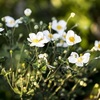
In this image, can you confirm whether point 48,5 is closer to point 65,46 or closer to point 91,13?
point 91,13

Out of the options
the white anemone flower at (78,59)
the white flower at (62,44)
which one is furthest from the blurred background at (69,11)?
the white anemone flower at (78,59)

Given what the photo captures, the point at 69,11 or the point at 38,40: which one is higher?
the point at 38,40

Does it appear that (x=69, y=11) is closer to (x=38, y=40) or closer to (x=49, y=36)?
(x=49, y=36)

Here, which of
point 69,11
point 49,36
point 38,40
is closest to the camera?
point 38,40

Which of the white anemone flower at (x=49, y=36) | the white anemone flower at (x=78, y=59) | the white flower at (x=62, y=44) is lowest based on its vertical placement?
the white anemone flower at (x=78, y=59)

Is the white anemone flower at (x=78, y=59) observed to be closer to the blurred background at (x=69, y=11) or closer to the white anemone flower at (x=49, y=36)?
the white anemone flower at (x=49, y=36)

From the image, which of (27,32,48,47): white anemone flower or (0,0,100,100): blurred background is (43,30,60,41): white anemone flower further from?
(0,0,100,100): blurred background

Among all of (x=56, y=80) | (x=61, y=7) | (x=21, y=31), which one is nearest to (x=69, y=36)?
(x=56, y=80)

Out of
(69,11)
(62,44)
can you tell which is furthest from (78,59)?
(69,11)
